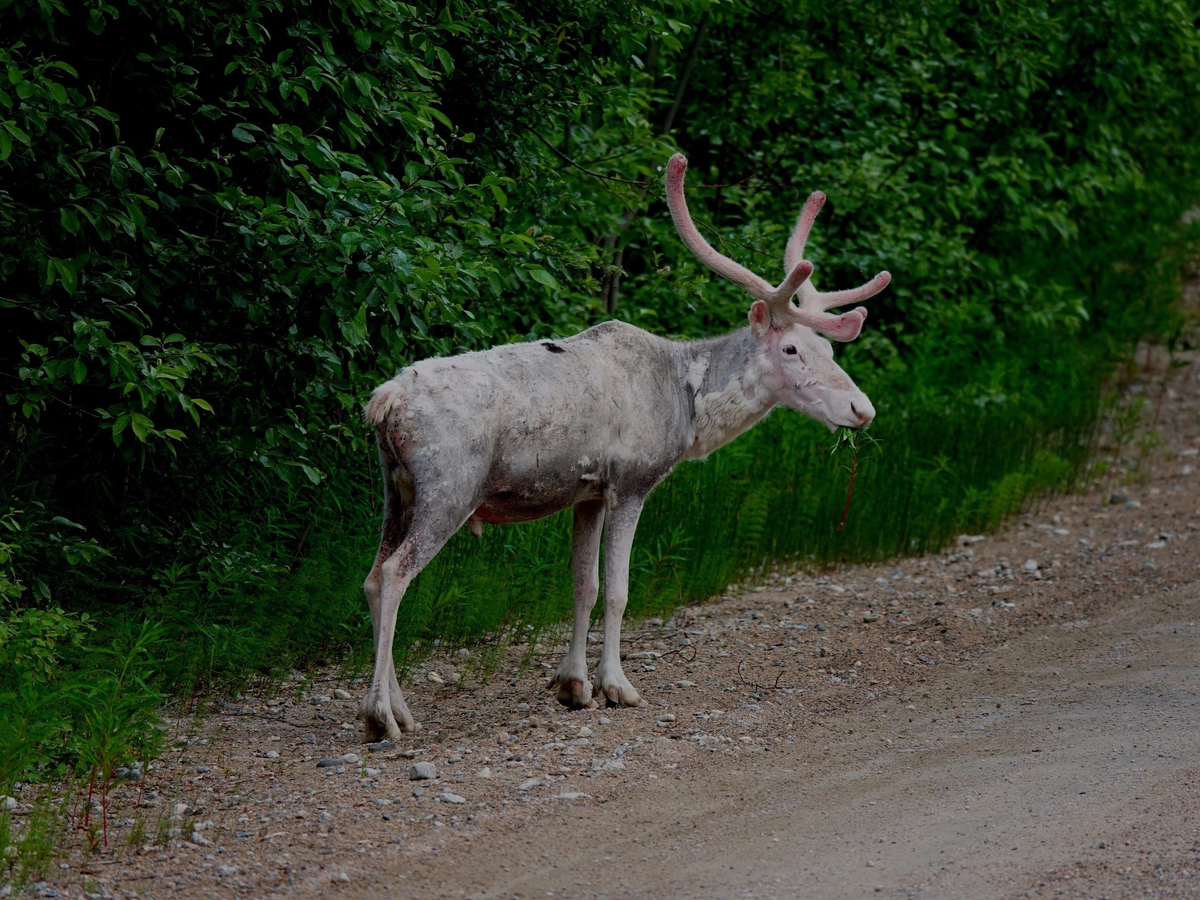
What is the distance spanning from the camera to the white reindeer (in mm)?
5875

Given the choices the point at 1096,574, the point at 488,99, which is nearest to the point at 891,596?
the point at 1096,574

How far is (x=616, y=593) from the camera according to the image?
669cm

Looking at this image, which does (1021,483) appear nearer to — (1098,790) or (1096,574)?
(1096,574)

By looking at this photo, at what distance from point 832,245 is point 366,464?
17.0 feet

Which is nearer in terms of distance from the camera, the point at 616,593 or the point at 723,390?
the point at 616,593

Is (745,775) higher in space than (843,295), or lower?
lower

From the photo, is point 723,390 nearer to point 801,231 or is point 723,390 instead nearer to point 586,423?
point 586,423

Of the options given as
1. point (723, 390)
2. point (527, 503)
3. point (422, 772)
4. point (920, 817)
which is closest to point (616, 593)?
point (527, 503)

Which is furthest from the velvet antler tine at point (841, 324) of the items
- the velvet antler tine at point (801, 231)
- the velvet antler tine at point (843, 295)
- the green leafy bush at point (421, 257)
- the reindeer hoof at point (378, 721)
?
the reindeer hoof at point (378, 721)

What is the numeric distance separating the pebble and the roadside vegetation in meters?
1.04

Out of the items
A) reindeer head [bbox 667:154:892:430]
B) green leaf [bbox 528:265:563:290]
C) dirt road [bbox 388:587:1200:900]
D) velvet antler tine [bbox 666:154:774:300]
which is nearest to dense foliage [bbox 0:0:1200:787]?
green leaf [bbox 528:265:563:290]

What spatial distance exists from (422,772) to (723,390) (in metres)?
2.52

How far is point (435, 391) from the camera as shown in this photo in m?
5.90

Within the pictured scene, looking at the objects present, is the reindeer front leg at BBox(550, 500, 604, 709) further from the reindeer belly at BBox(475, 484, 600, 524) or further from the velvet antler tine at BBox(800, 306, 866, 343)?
the velvet antler tine at BBox(800, 306, 866, 343)
